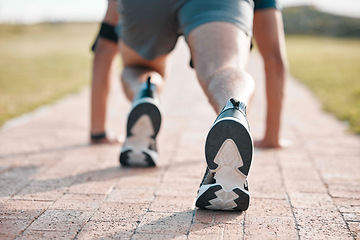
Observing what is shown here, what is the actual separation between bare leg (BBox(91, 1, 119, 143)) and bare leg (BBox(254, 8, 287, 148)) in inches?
42.4

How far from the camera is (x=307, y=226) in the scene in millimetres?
1881

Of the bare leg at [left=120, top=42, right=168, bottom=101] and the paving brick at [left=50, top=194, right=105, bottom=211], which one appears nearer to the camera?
the paving brick at [left=50, top=194, right=105, bottom=211]

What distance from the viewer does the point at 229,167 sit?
Answer: 1.86m

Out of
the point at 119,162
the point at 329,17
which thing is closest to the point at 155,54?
the point at 119,162

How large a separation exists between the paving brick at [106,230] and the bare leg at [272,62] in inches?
67.8

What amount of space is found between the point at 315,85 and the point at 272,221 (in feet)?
22.9

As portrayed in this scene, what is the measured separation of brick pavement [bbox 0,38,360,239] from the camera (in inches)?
72.2

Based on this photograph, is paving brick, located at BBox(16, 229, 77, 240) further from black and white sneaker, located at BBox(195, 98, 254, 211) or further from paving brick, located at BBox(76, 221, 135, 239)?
black and white sneaker, located at BBox(195, 98, 254, 211)

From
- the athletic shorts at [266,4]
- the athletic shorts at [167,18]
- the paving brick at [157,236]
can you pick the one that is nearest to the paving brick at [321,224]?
the paving brick at [157,236]

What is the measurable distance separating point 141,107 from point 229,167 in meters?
0.79

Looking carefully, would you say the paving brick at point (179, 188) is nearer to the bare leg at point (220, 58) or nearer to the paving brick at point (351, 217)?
the bare leg at point (220, 58)

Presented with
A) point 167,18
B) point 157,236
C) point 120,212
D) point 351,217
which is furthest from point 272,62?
point 157,236

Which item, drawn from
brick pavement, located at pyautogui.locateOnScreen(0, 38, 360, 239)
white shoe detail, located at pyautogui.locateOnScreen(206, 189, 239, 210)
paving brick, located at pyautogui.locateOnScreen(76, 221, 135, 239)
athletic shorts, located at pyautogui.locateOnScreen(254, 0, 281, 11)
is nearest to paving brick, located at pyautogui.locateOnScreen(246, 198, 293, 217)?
brick pavement, located at pyautogui.locateOnScreen(0, 38, 360, 239)

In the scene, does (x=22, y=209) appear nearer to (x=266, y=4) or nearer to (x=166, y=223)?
(x=166, y=223)
